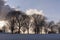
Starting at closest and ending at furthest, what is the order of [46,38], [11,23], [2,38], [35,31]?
[2,38]
[46,38]
[35,31]
[11,23]

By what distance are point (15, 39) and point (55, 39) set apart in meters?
5.34

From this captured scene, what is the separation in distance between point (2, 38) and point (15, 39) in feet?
5.33

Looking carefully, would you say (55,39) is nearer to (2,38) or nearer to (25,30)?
(2,38)

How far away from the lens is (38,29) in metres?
37.8

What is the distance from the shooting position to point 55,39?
23.4m

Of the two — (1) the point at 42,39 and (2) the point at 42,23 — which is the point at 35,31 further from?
(1) the point at 42,39

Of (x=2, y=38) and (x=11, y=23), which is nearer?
(x=2, y=38)

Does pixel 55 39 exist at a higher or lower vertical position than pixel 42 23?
lower

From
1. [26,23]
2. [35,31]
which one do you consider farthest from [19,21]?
[35,31]

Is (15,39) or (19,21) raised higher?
(19,21)

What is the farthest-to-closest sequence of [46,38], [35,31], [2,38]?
[35,31] → [46,38] → [2,38]

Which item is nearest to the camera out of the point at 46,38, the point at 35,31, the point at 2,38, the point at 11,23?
the point at 2,38

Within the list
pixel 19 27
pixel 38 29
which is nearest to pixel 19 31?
pixel 19 27

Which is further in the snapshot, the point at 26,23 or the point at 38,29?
the point at 26,23
